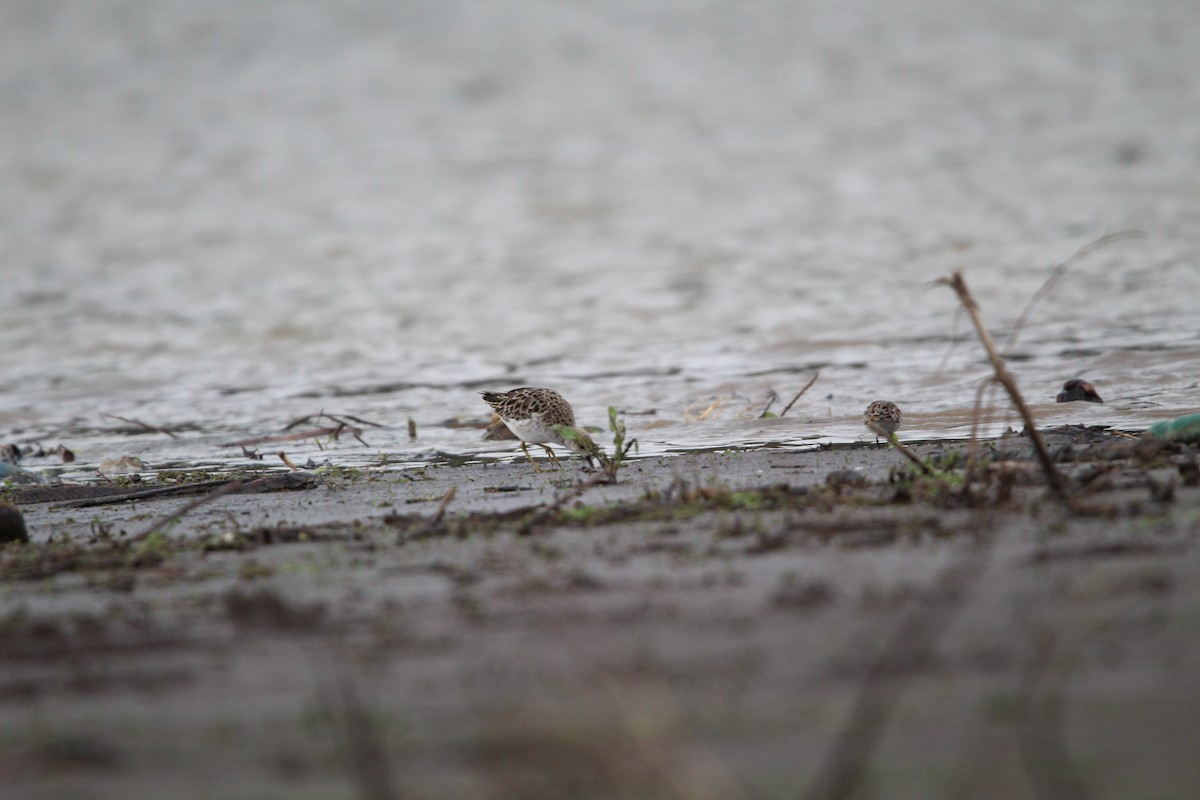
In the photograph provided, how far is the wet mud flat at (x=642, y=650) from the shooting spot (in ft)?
5.70

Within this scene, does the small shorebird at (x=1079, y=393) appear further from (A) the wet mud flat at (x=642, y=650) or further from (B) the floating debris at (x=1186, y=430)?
(A) the wet mud flat at (x=642, y=650)

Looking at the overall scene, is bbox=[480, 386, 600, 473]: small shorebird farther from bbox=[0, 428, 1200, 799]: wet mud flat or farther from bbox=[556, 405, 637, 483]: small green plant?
bbox=[0, 428, 1200, 799]: wet mud flat

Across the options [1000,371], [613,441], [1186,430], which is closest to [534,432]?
[613,441]

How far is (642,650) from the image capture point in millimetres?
2303

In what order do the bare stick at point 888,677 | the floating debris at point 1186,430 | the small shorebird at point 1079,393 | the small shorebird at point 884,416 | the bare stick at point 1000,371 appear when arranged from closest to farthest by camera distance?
the bare stick at point 888,677 → the bare stick at point 1000,371 → the floating debris at point 1186,430 → the small shorebird at point 884,416 → the small shorebird at point 1079,393

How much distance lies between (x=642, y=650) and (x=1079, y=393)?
19.4 ft

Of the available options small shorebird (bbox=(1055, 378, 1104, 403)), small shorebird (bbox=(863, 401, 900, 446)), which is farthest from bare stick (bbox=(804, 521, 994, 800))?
small shorebird (bbox=(1055, 378, 1104, 403))

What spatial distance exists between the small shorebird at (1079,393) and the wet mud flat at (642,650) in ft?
11.8

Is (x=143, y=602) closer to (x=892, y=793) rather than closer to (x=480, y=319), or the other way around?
(x=892, y=793)

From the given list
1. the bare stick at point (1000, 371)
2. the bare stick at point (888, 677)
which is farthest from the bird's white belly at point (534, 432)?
the bare stick at point (888, 677)

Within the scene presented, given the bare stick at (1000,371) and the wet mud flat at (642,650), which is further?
the bare stick at (1000,371)

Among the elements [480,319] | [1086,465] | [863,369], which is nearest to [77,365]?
[480,319]

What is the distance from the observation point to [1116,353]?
920 cm

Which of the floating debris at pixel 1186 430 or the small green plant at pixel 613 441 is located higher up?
the small green plant at pixel 613 441
